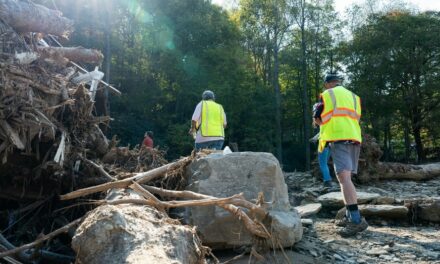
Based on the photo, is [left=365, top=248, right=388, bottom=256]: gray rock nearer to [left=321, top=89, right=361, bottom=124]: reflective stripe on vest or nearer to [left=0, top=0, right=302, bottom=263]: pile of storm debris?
[left=0, top=0, right=302, bottom=263]: pile of storm debris

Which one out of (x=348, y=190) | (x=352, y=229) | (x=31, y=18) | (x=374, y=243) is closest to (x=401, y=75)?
(x=348, y=190)

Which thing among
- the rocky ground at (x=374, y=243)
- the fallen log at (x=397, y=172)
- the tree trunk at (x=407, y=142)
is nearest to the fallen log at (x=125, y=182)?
the rocky ground at (x=374, y=243)

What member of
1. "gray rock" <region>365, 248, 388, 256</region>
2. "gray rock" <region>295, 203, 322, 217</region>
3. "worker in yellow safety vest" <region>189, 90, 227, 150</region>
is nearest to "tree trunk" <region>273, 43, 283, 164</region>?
"worker in yellow safety vest" <region>189, 90, 227, 150</region>

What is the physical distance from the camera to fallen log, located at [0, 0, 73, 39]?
4.63 meters

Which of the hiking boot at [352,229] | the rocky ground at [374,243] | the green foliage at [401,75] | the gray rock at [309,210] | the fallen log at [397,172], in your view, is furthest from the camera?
the green foliage at [401,75]

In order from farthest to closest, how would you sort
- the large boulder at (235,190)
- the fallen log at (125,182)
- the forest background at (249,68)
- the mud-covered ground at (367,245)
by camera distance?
the forest background at (249,68), the mud-covered ground at (367,245), the large boulder at (235,190), the fallen log at (125,182)

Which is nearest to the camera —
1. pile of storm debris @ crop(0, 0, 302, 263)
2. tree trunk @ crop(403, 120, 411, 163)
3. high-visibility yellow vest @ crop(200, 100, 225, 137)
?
pile of storm debris @ crop(0, 0, 302, 263)

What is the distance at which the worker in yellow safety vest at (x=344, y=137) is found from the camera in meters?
4.62

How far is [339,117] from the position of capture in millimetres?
4785

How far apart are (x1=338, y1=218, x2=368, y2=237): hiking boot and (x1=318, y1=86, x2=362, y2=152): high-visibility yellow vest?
0.88m

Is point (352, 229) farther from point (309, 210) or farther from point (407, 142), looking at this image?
point (407, 142)

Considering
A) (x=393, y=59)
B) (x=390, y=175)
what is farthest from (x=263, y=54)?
(x=390, y=175)

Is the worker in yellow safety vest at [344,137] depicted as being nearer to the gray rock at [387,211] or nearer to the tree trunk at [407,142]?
the gray rock at [387,211]

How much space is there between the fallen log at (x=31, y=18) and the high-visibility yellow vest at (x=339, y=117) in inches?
129
